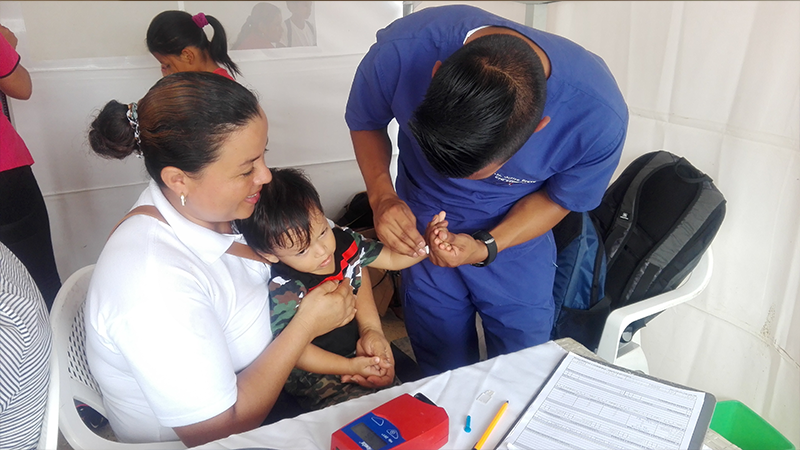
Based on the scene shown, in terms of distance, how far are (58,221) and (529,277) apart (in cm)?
226

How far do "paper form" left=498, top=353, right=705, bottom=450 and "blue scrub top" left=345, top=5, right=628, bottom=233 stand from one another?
0.57 meters

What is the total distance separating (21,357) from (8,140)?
Answer: 52.4 inches

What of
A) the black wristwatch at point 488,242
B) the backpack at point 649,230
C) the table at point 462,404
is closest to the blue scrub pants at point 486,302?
the black wristwatch at point 488,242

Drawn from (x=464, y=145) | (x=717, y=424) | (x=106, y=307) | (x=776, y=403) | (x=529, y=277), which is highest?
(x=464, y=145)

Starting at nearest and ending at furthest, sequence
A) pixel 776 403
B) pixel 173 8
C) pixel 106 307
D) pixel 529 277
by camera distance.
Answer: pixel 106 307 → pixel 529 277 → pixel 776 403 → pixel 173 8

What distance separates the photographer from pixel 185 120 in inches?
38.8

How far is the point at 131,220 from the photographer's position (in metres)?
1.01

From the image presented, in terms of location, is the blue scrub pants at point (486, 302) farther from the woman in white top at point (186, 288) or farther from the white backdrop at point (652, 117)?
the white backdrop at point (652, 117)

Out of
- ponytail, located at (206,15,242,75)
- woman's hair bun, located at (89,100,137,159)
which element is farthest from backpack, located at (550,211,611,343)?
ponytail, located at (206,15,242,75)

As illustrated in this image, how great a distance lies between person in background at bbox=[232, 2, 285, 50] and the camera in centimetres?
258

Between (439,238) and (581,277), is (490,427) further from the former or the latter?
(581,277)

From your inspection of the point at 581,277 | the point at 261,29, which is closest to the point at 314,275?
the point at 581,277

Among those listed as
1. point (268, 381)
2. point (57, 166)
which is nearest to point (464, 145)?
point (268, 381)

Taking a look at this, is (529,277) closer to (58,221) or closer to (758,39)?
(758,39)
